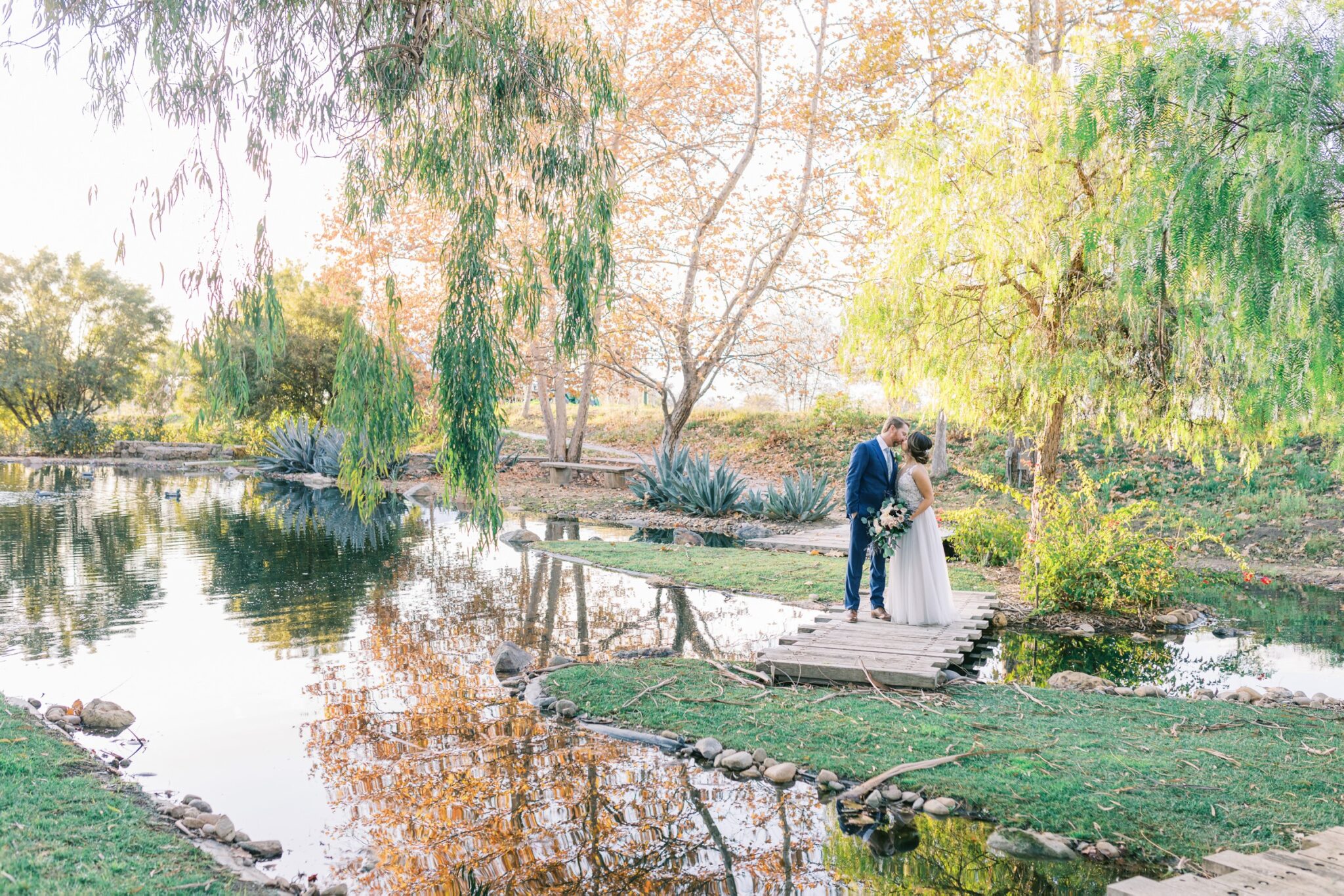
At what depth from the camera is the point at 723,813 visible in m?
4.79

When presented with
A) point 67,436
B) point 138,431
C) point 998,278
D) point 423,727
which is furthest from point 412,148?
point 138,431

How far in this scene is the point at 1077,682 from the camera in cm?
693

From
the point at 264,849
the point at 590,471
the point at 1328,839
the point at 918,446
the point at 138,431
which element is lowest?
the point at 264,849

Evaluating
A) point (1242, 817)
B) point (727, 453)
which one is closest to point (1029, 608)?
point (1242, 817)

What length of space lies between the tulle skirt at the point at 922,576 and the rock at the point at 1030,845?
3510 millimetres

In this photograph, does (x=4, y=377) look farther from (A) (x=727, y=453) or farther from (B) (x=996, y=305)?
(B) (x=996, y=305)

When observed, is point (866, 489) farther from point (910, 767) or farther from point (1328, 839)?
point (1328, 839)

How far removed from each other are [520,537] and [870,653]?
8.20m

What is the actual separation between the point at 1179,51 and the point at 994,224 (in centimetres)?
557

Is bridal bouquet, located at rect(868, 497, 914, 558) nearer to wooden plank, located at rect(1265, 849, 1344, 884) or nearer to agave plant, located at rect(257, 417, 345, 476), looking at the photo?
wooden plank, located at rect(1265, 849, 1344, 884)

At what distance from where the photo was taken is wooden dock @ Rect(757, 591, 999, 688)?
6656mm

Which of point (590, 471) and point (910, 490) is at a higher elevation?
point (910, 490)

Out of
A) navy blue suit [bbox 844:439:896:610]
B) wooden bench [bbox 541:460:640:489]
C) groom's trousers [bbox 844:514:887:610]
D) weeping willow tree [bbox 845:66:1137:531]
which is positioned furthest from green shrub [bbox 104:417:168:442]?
navy blue suit [bbox 844:439:896:610]

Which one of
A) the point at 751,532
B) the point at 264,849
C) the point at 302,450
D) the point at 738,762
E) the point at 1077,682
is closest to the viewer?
the point at 264,849
